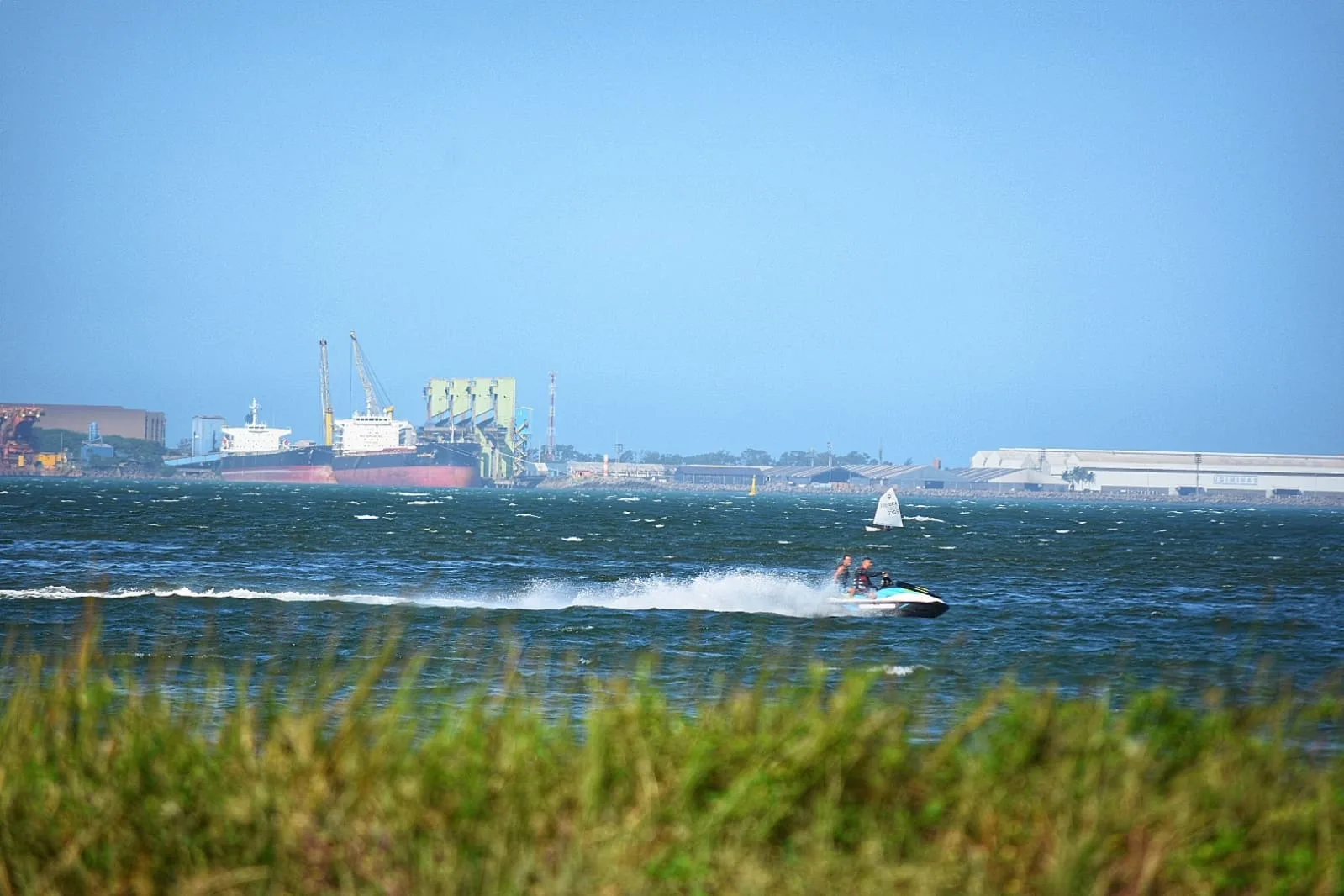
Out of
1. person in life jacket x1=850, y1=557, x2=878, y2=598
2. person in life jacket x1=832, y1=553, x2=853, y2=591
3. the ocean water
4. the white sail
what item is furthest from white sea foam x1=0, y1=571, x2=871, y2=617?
the white sail

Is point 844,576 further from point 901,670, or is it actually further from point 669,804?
point 669,804

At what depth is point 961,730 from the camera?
6543 mm

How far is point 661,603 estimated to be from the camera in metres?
35.6

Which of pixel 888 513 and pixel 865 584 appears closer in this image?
pixel 865 584

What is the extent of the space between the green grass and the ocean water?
44.8 inches

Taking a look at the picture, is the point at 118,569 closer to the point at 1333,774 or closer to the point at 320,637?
the point at 320,637

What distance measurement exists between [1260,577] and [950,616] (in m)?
23.1

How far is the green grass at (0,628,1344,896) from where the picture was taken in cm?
546

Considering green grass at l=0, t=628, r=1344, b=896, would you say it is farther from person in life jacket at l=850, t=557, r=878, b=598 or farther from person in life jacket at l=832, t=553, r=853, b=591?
person in life jacket at l=832, t=553, r=853, b=591

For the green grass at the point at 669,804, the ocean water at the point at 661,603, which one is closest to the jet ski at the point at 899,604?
the ocean water at the point at 661,603

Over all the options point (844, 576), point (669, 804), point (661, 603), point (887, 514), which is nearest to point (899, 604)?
point (844, 576)

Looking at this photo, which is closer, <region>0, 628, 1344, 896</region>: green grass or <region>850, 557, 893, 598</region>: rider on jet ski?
<region>0, 628, 1344, 896</region>: green grass

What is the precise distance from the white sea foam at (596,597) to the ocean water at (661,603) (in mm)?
128

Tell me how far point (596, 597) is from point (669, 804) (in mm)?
30739
